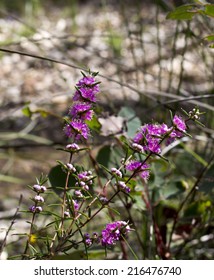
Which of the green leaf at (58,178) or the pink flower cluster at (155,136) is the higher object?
the green leaf at (58,178)

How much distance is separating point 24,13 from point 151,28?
0.88m

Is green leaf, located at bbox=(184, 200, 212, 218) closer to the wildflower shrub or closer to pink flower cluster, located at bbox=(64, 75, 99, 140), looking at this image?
the wildflower shrub

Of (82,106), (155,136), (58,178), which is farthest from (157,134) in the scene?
(58,178)

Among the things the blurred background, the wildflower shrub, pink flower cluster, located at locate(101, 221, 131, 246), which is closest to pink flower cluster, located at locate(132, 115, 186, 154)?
the wildflower shrub

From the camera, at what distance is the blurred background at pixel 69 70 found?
2.00 meters

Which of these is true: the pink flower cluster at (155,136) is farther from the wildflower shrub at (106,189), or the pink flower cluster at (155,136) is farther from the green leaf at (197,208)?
the green leaf at (197,208)

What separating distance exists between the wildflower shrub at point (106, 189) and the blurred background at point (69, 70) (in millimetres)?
299

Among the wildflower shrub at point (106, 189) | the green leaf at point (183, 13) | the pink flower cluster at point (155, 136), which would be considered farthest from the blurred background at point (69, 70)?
the pink flower cluster at point (155, 136)

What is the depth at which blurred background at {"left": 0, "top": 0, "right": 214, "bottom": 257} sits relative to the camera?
200cm

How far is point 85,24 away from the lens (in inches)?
165

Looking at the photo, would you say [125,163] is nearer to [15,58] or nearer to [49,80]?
[49,80]

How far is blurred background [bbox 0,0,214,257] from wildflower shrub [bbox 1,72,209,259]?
0.98ft

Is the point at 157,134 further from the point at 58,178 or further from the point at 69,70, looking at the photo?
the point at 69,70

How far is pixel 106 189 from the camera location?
1253 mm
